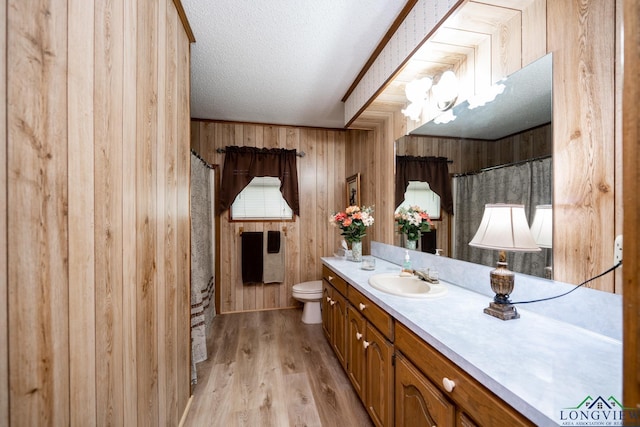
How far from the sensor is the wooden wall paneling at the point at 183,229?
1509 millimetres

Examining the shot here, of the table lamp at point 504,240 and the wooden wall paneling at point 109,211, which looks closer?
the wooden wall paneling at point 109,211

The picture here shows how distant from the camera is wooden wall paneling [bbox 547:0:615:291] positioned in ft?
2.97

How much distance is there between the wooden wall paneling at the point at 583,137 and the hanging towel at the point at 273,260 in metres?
2.74

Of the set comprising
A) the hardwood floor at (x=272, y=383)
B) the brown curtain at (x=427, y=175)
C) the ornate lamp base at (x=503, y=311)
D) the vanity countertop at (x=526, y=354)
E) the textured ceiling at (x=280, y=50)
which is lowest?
the hardwood floor at (x=272, y=383)

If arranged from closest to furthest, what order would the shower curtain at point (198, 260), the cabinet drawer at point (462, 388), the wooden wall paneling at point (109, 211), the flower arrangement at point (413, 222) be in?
1. the cabinet drawer at point (462, 388)
2. the wooden wall paneling at point (109, 211)
3. the flower arrangement at point (413, 222)
4. the shower curtain at point (198, 260)

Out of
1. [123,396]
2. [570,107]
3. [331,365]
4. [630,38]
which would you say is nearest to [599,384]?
[630,38]

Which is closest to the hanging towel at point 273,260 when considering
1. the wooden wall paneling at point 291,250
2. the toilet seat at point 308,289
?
the wooden wall paneling at point 291,250

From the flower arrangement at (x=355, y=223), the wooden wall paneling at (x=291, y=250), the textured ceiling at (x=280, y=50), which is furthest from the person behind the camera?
the wooden wall paneling at (x=291, y=250)

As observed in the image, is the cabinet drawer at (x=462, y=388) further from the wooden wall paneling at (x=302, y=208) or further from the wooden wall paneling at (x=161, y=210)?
the wooden wall paneling at (x=302, y=208)

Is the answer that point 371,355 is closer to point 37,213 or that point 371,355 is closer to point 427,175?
point 427,175

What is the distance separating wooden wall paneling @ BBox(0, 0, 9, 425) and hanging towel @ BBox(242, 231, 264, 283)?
275 cm

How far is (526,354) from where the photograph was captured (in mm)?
799

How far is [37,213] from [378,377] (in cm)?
152

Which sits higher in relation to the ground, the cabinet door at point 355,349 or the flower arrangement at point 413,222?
the flower arrangement at point 413,222
